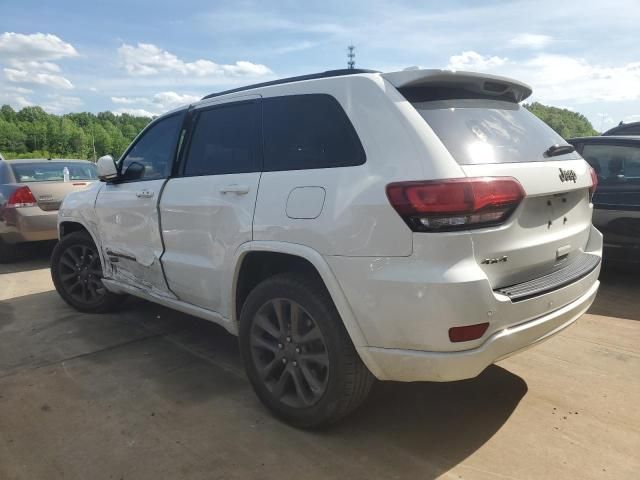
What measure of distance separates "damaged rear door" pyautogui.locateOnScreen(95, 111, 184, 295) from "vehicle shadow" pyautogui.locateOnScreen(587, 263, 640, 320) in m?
3.83

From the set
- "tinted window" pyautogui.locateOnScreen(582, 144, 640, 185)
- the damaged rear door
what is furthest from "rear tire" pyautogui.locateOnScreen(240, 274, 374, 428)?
"tinted window" pyautogui.locateOnScreen(582, 144, 640, 185)

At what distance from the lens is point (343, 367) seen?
250 centimetres

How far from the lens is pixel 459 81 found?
8.63 feet

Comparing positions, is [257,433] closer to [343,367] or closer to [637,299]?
[343,367]

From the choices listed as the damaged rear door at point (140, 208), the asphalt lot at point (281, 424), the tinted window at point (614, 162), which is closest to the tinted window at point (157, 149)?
the damaged rear door at point (140, 208)

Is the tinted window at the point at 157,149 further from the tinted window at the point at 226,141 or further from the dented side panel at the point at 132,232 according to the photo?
the tinted window at the point at 226,141

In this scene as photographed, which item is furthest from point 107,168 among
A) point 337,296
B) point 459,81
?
point 459,81

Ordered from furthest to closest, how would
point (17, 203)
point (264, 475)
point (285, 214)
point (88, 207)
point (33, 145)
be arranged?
point (33, 145), point (17, 203), point (88, 207), point (285, 214), point (264, 475)

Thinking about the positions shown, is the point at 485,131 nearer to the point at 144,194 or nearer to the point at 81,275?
the point at 144,194

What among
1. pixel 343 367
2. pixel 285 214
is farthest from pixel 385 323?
pixel 285 214

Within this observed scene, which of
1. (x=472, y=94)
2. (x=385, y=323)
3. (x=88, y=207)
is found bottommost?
(x=385, y=323)

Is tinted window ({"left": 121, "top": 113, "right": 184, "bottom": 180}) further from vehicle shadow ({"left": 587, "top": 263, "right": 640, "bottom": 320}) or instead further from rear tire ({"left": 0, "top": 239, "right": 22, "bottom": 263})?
rear tire ({"left": 0, "top": 239, "right": 22, "bottom": 263})

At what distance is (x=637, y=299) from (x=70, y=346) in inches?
202

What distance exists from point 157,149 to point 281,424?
89.9 inches
